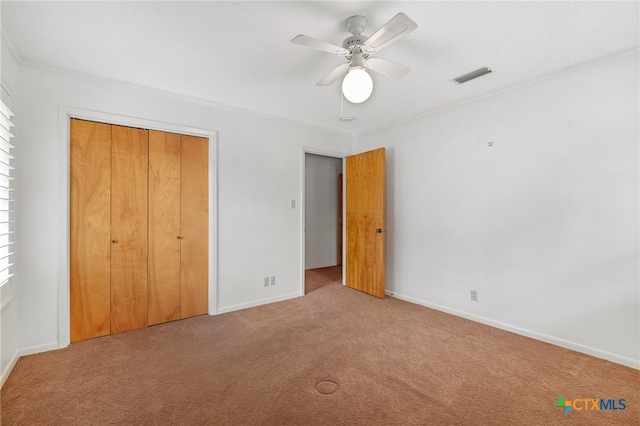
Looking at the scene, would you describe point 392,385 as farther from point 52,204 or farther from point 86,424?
point 52,204

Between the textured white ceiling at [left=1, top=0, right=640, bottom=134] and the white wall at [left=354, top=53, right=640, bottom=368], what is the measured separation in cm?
39

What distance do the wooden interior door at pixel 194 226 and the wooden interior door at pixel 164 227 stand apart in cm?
6

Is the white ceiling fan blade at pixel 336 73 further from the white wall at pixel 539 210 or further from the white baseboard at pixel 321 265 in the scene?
the white baseboard at pixel 321 265

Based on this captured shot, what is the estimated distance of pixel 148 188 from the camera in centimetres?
298

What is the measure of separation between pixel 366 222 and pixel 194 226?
226cm

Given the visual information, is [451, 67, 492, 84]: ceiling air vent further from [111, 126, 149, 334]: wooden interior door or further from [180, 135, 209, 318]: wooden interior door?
[111, 126, 149, 334]: wooden interior door

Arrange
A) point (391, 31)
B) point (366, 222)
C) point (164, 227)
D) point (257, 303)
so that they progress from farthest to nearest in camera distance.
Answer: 1. point (366, 222)
2. point (257, 303)
3. point (164, 227)
4. point (391, 31)

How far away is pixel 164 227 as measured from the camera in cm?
308

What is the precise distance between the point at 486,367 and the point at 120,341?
316 centimetres

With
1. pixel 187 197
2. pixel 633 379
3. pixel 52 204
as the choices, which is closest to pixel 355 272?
pixel 187 197

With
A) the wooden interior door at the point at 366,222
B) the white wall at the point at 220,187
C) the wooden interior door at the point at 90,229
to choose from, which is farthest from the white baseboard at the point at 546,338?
the wooden interior door at the point at 90,229

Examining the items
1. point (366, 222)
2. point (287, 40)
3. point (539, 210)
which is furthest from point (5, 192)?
point (539, 210)

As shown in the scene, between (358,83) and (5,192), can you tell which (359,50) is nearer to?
(358,83)

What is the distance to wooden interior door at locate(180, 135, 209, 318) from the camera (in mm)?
3201
